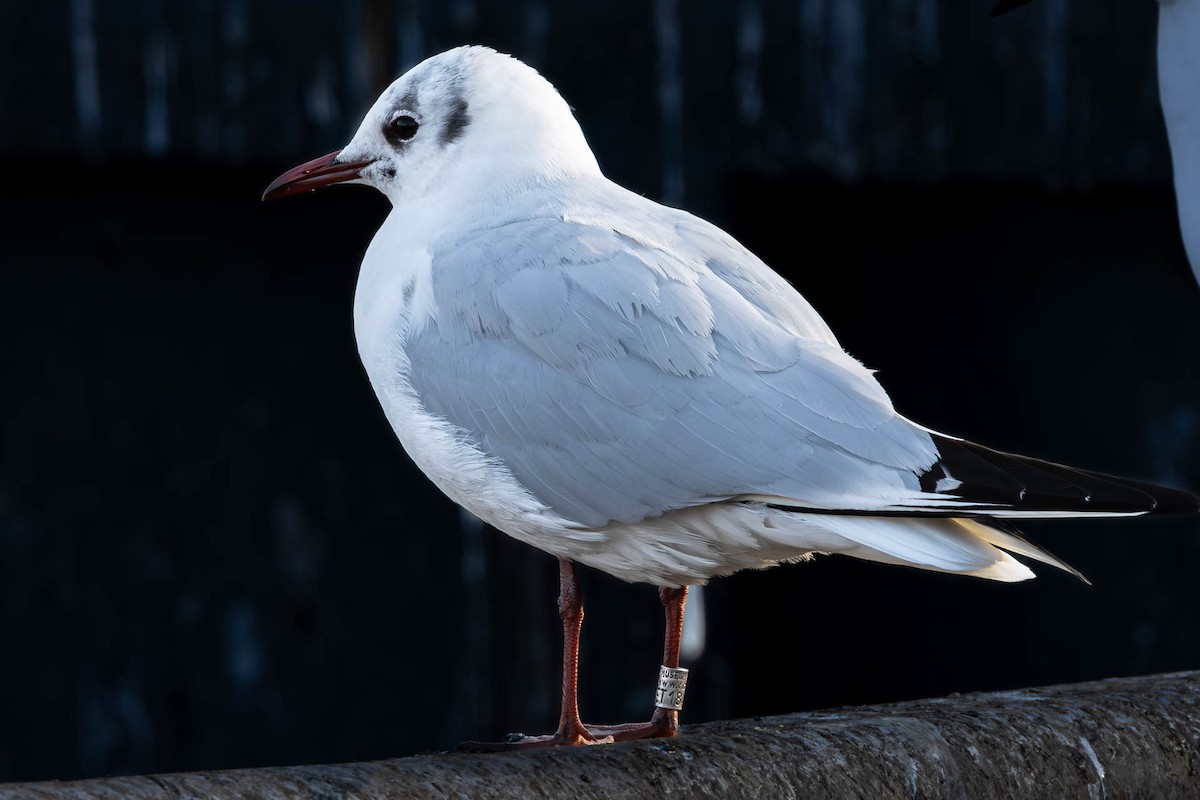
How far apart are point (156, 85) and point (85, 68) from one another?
20 centimetres

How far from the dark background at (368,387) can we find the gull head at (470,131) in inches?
85.9

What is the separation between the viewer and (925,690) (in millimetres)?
5703

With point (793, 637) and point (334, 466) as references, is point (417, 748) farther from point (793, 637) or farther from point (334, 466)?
point (793, 637)

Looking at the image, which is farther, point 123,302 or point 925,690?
point 925,690

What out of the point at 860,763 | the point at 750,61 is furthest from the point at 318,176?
the point at 750,61

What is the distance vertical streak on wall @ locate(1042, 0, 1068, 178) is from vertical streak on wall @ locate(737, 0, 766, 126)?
1.00m

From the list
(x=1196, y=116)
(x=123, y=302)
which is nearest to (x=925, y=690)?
(x=1196, y=116)

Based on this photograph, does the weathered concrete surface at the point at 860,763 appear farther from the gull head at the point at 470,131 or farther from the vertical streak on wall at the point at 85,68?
the vertical streak on wall at the point at 85,68

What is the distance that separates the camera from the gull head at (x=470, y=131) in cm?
259

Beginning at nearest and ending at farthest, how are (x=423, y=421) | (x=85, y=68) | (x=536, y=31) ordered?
1. (x=423, y=421)
2. (x=85, y=68)
3. (x=536, y=31)

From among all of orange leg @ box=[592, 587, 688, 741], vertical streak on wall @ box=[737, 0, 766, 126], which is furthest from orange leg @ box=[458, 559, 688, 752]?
vertical streak on wall @ box=[737, 0, 766, 126]

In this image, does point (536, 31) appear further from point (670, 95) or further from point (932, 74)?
point (932, 74)

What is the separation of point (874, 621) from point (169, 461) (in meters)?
2.60

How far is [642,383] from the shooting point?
89.7 inches
